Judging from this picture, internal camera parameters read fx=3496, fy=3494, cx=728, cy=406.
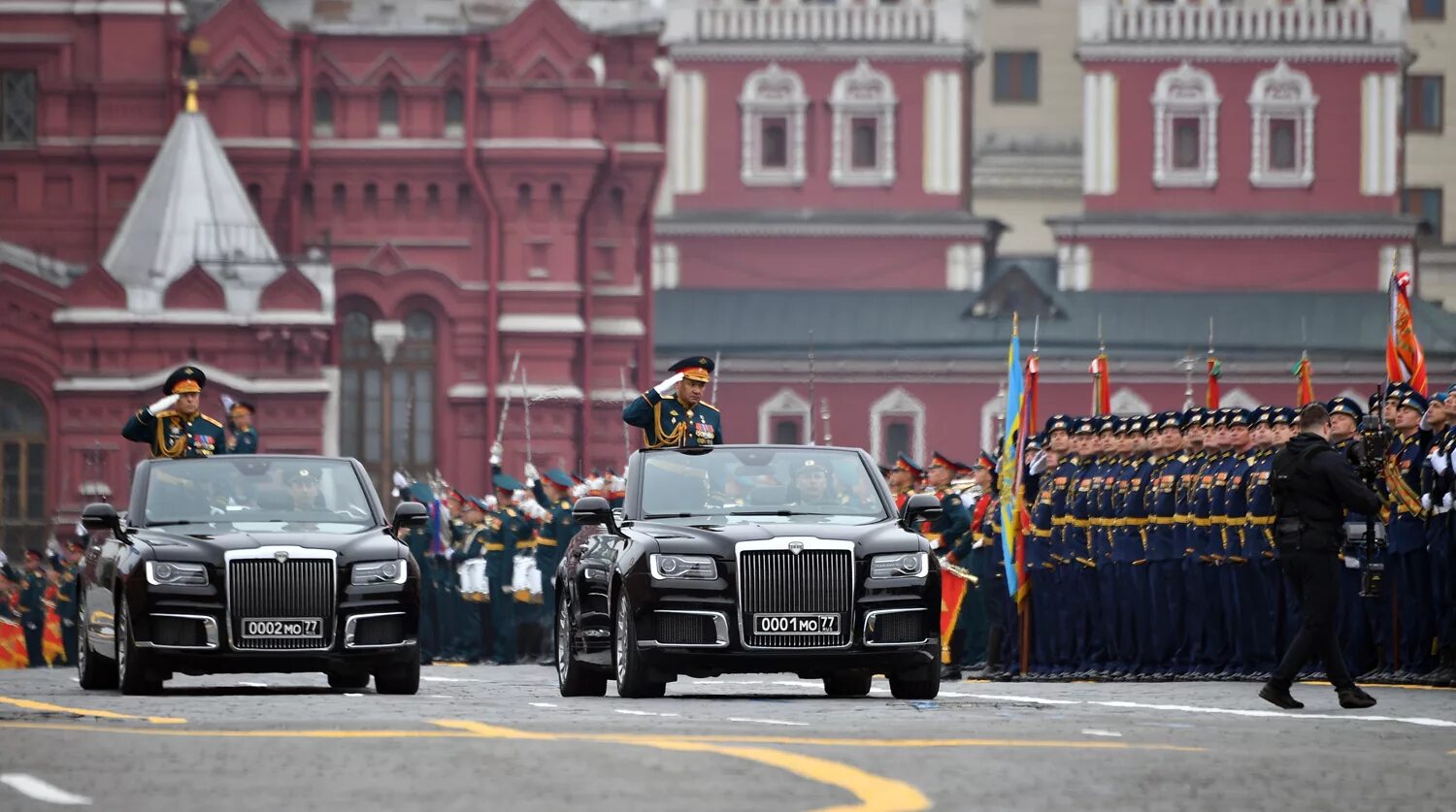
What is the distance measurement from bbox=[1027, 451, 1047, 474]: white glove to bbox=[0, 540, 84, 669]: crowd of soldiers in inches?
802

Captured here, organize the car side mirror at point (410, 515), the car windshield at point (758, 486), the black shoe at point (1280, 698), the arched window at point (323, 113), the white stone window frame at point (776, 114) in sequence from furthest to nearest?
the white stone window frame at point (776, 114), the arched window at point (323, 113), the car side mirror at point (410, 515), the car windshield at point (758, 486), the black shoe at point (1280, 698)

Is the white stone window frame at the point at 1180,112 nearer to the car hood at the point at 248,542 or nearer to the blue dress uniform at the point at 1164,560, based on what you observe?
the blue dress uniform at the point at 1164,560

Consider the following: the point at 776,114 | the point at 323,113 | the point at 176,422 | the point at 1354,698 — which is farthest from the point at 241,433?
the point at 776,114

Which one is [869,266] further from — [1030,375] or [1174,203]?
[1030,375]

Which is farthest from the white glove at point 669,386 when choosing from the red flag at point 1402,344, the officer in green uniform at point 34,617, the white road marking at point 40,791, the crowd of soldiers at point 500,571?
the officer in green uniform at point 34,617

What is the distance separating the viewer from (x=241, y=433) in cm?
2567

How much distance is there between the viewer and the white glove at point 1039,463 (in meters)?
24.9

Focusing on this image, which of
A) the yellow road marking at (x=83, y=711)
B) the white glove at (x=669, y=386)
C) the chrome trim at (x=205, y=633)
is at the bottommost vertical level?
the yellow road marking at (x=83, y=711)

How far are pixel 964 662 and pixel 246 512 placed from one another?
7083 mm

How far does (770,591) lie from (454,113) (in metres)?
49.6

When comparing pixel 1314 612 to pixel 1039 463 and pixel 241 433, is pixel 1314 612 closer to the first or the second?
pixel 1039 463

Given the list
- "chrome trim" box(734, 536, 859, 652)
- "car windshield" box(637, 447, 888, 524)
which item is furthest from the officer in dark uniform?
"chrome trim" box(734, 536, 859, 652)

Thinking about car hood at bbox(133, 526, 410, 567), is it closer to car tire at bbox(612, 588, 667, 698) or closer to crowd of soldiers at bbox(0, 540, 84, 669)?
car tire at bbox(612, 588, 667, 698)

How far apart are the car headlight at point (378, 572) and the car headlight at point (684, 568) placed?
1997mm
